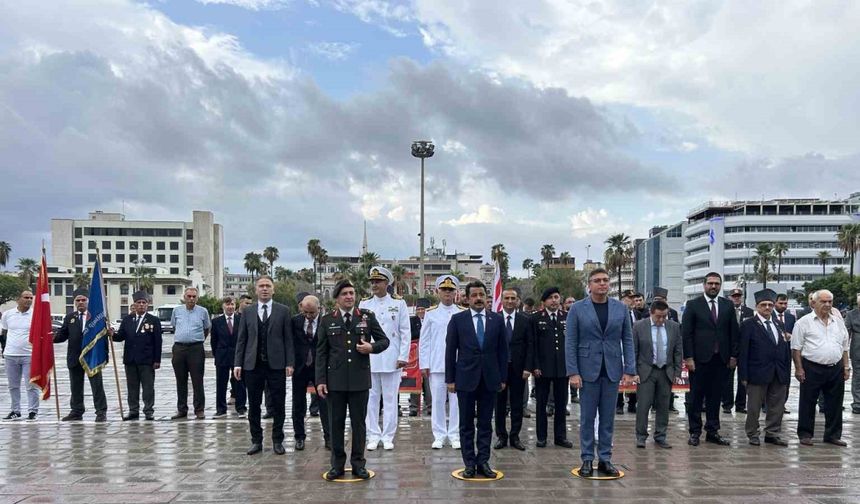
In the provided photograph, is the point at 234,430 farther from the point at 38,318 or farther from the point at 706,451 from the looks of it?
the point at 706,451

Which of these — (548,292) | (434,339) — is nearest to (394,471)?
(434,339)

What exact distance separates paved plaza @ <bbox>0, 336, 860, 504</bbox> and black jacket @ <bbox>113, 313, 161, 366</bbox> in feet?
4.51

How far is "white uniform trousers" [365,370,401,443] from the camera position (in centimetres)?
822

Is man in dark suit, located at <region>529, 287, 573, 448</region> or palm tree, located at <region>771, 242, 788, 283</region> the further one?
palm tree, located at <region>771, 242, 788, 283</region>

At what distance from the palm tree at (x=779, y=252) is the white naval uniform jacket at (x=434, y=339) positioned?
320ft

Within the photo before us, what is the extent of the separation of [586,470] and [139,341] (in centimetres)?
724

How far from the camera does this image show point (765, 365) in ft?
28.1

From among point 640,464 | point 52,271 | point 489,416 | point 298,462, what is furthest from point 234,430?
point 52,271

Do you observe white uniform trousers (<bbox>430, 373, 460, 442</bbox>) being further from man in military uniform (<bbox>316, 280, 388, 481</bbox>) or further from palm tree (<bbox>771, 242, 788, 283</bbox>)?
palm tree (<bbox>771, 242, 788, 283</bbox>)

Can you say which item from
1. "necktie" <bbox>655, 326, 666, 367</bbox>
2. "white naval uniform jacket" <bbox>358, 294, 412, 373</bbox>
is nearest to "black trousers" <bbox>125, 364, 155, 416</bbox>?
"white naval uniform jacket" <bbox>358, 294, 412, 373</bbox>

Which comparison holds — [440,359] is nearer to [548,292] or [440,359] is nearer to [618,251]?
[548,292]

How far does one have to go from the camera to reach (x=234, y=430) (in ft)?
31.0

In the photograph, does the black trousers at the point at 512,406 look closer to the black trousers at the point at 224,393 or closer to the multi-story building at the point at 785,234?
the black trousers at the point at 224,393

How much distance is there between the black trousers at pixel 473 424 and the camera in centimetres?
678
